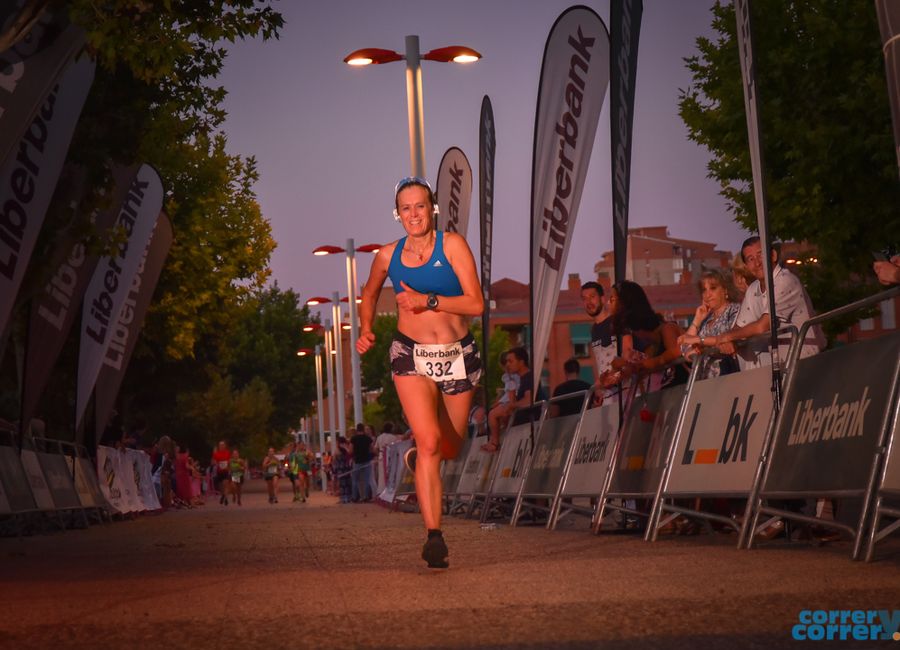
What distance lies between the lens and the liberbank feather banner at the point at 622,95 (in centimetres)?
1391

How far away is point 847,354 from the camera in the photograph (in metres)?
8.54

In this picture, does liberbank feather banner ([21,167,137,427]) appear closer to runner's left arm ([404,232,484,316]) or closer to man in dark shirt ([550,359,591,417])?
man in dark shirt ([550,359,591,417])

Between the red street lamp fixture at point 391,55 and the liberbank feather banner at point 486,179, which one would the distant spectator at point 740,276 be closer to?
the liberbank feather banner at point 486,179

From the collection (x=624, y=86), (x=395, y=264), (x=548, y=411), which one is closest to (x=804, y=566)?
(x=395, y=264)

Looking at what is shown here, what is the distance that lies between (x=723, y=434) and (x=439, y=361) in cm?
223

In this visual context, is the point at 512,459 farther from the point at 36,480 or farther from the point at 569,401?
the point at 36,480

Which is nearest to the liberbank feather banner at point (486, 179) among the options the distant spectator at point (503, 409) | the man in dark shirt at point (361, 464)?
the distant spectator at point (503, 409)

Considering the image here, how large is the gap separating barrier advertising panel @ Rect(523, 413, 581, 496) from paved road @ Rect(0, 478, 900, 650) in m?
3.54

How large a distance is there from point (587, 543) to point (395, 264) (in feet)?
9.97

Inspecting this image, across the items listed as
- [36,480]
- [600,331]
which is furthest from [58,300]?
[600,331]

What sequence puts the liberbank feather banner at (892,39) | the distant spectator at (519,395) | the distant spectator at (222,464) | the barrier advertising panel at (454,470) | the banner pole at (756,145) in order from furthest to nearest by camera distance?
the distant spectator at (222,464) → the barrier advertising panel at (454,470) → the distant spectator at (519,395) → the banner pole at (756,145) → the liberbank feather banner at (892,39)

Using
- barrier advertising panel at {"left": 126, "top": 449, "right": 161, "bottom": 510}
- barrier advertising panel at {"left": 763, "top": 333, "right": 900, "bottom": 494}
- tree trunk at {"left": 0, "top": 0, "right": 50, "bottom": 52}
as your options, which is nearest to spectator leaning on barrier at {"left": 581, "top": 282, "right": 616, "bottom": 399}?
barrier advertising panel at {"left": 763, "top": 333, "right": 900, "bottom": 494}

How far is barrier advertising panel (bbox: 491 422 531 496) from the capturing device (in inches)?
667

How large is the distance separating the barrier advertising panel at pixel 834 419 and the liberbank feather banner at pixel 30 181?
29.2 ft
